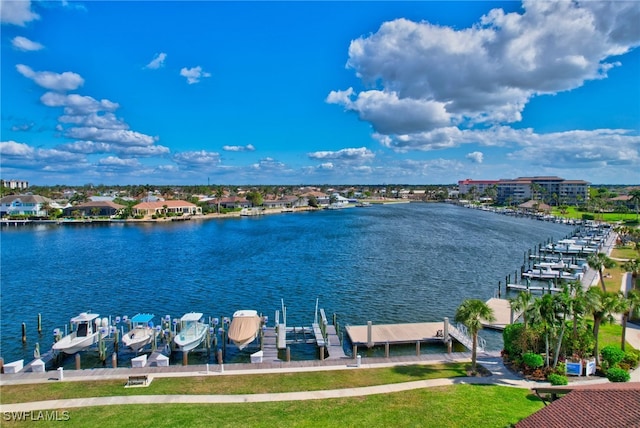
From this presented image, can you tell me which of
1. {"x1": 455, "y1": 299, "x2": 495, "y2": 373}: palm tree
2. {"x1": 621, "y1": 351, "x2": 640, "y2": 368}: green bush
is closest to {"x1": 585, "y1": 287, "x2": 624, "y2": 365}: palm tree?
{"x1": 621, "y1": 351, "x2": 640, "y2": 368}: green bush

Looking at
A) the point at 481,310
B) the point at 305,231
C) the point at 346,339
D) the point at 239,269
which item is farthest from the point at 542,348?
the point at 305,231

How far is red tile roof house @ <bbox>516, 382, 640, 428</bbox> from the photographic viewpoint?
38.7 feet

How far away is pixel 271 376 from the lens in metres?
23.2

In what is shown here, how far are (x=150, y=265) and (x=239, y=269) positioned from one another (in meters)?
15.2

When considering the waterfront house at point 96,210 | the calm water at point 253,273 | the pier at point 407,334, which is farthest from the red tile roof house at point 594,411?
the waterfront house at point 96,210

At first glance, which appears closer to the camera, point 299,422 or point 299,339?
point 299,422

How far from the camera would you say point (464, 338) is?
1249 inches

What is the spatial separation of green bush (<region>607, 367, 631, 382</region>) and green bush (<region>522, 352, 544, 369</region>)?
3294 millimetres

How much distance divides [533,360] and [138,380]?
2180 centimetres

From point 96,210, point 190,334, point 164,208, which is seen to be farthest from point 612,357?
point 96,210

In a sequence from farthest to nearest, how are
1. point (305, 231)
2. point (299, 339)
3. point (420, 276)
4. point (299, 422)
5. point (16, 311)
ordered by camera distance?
point (305, 231), point (420, 276), point (16, 311), point (299, 339), point (299, 422)

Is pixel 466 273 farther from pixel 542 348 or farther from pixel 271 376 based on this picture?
pixel 271 376

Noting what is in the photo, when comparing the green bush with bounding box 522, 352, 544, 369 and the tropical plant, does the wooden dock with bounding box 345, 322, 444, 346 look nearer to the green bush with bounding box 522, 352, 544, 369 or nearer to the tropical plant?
the green bush with bounding box 522, 352, 544, 369

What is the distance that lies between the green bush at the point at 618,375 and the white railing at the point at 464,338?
7878 millimetres
